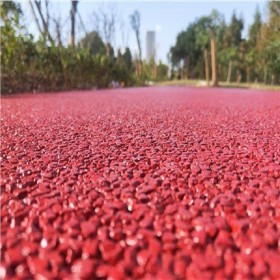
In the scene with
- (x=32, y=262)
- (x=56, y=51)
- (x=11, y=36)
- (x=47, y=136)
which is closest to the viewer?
(x=32, y=262)

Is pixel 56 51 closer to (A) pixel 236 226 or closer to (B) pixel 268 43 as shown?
(A) pixel 236 226

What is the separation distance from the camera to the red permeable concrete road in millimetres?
604

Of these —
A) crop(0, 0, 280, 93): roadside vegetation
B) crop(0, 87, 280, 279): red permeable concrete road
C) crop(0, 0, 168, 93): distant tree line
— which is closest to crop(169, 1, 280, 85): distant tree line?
crop(0, 0, 280, 93): roadside vegetation

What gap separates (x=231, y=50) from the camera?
58.6 feet

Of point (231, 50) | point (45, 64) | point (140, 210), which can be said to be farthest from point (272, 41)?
point (140, 210)

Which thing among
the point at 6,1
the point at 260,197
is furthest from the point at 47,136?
the point at 6,1

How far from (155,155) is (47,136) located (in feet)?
2.29

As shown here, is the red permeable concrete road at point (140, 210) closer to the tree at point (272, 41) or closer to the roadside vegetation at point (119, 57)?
the roadside vegetation at point (119, 57)

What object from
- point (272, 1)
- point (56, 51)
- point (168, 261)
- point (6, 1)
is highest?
point (272, 1)

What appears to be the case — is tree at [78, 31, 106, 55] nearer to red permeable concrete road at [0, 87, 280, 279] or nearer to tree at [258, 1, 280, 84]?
tree at [258, 1, 280, 84]

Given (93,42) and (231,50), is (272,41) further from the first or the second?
(93,42)

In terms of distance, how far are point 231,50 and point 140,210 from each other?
1840 centimetres

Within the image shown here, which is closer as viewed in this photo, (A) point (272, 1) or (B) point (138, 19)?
(A) point (272, 1)

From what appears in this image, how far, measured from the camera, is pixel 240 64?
18.1 meters
